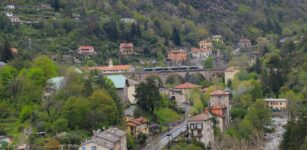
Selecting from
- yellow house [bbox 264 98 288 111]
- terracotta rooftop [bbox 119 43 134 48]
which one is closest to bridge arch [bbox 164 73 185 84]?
terracotta rooftop [bbox 119 43 134 48]

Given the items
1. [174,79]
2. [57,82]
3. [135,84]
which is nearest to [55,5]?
[174,79]

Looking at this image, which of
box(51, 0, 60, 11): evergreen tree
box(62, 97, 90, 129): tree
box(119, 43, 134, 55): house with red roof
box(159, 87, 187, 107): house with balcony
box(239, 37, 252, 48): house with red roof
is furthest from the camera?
box(239, 37, 252, 48): house with red roof

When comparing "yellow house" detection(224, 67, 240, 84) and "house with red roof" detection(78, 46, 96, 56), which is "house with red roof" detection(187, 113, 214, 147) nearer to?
"yellow house" detection(224, 67, 240, 84)

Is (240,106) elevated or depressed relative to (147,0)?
depressed

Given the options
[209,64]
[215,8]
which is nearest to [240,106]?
[209,64]

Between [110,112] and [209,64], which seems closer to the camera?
[110,112]

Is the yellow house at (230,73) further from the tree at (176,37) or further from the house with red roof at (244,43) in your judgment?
the house with red roof at (244,43)

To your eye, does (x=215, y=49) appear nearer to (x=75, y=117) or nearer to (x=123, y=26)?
(x=123, y=26)
